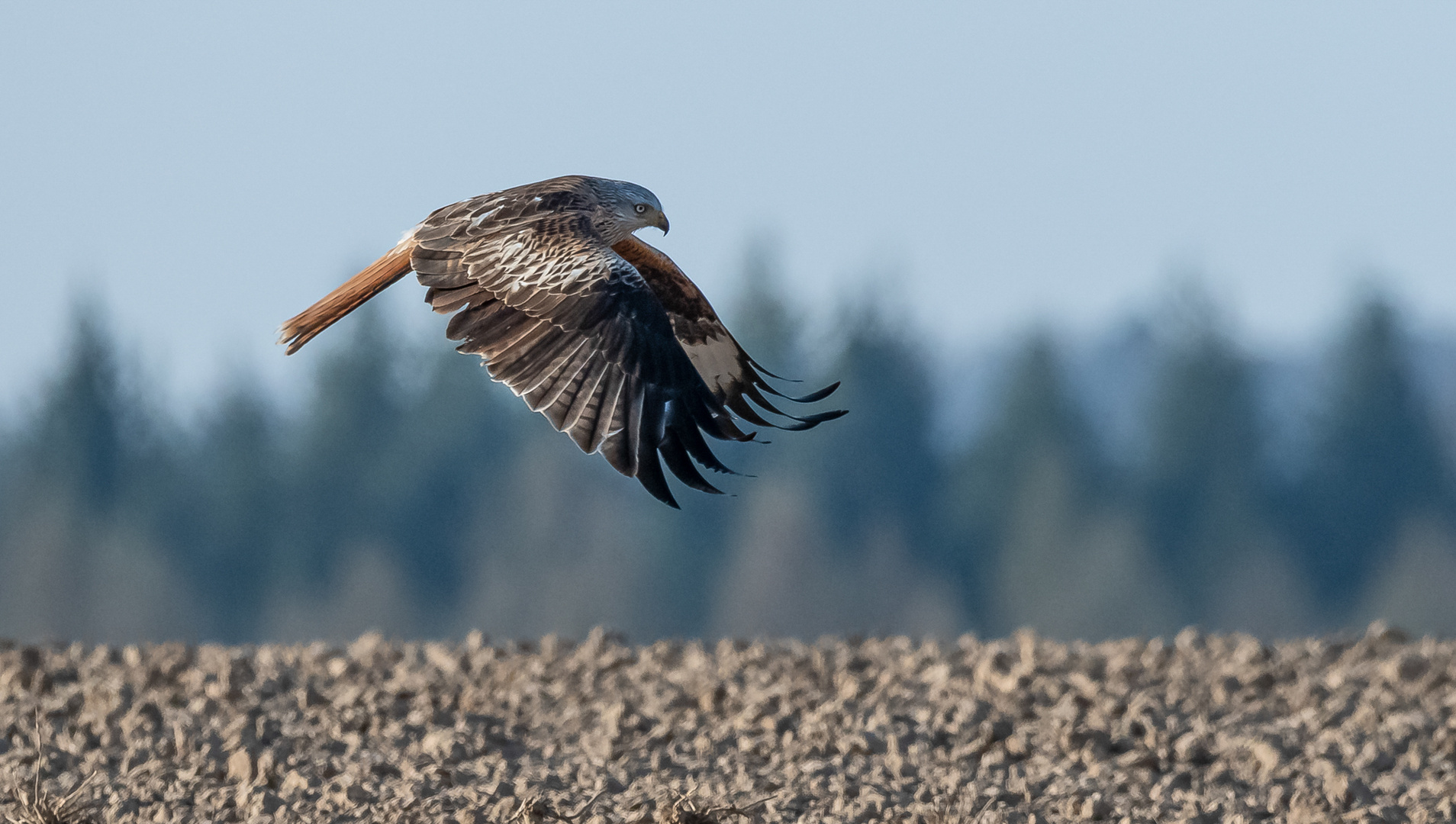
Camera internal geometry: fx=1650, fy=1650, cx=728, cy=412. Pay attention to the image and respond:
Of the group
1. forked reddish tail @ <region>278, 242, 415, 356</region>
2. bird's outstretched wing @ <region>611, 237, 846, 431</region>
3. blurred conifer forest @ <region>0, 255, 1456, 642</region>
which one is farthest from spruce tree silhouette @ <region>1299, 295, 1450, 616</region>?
forked reddish tail @ <region>278, 242, 415, 356</region>

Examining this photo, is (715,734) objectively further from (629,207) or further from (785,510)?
(785,510)

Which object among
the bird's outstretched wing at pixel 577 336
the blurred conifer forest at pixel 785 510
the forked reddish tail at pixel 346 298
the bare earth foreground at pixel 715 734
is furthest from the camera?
the blurred conifer forest at pixel 785 510

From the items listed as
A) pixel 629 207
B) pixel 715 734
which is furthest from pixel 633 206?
pixel 715 734

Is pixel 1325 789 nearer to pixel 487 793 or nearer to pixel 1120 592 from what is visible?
pixel 487 793

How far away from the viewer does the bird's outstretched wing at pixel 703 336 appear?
21.8ft

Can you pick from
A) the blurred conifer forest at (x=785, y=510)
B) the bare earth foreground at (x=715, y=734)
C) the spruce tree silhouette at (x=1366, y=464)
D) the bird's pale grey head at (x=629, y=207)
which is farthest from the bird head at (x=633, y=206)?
the spruce tree silhouette at (x=1366, y=464)

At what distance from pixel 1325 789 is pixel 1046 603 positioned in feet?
66.0

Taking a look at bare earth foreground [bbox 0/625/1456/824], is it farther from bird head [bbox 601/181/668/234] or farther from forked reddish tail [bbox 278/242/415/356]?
bird head [bbox 601/181/668/234]

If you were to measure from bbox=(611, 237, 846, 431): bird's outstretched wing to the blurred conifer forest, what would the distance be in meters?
17.4

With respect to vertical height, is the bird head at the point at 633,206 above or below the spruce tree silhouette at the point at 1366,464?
below

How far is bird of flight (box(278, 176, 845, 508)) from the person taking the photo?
5.35m

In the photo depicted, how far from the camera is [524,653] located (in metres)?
8.66

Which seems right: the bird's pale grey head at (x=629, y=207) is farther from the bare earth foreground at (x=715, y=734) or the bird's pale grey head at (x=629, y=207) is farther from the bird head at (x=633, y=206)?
the bare earth foreground at (x=715, y=734)

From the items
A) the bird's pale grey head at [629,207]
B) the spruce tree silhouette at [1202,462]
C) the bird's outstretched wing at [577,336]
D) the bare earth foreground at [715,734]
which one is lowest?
the bare earth foreground at [715,734]
